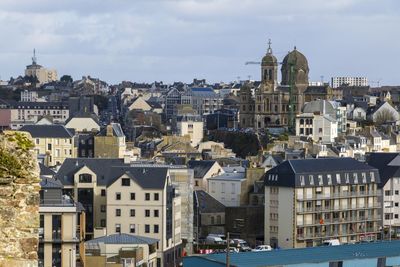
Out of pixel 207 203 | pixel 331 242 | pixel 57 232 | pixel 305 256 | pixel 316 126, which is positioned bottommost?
pixel 331 242

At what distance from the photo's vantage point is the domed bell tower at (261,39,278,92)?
385 feet

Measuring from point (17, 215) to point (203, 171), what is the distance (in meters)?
58.0

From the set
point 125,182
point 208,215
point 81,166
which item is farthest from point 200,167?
point 125,182

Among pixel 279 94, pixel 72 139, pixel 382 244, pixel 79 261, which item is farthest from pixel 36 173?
pixel 279 94

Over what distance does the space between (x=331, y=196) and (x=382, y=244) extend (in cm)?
1325

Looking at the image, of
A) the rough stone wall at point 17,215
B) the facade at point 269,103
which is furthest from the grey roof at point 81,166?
the facade at point 269,103

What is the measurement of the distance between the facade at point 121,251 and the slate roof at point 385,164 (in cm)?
2175

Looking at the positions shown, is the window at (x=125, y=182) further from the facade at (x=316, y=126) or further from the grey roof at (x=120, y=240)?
the facade at (x=316, y=126)

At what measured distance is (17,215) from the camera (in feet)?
26.9

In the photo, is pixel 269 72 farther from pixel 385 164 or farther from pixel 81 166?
pixel 81 166

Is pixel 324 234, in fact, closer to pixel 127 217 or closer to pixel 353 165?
pixel 353 165

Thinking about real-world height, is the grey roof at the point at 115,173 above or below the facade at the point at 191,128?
below

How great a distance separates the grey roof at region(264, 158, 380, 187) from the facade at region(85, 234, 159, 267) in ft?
44.8

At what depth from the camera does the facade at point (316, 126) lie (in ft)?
326
